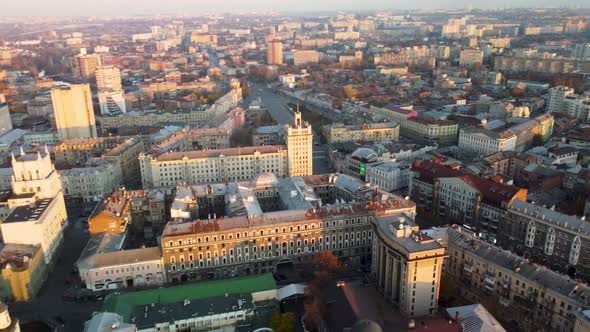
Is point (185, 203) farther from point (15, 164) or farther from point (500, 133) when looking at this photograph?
point (500, 133)

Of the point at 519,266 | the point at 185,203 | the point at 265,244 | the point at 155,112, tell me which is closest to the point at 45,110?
the point at 155,112

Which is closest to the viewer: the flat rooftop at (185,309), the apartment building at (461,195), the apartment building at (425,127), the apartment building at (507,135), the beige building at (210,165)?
the flat rooftop at (185,309)

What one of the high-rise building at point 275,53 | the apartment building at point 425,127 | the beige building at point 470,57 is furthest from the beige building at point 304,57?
the apartment building at point 425,127

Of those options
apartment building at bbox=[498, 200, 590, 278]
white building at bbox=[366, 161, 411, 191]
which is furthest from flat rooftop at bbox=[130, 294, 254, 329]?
white building at bbox=[366, 161, 411, 191]

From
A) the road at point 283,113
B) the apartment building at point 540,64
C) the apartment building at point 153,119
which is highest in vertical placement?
the apartment building at point 540,64

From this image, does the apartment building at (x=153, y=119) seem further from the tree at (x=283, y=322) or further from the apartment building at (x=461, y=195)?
the tree at (x=283, y=322)
